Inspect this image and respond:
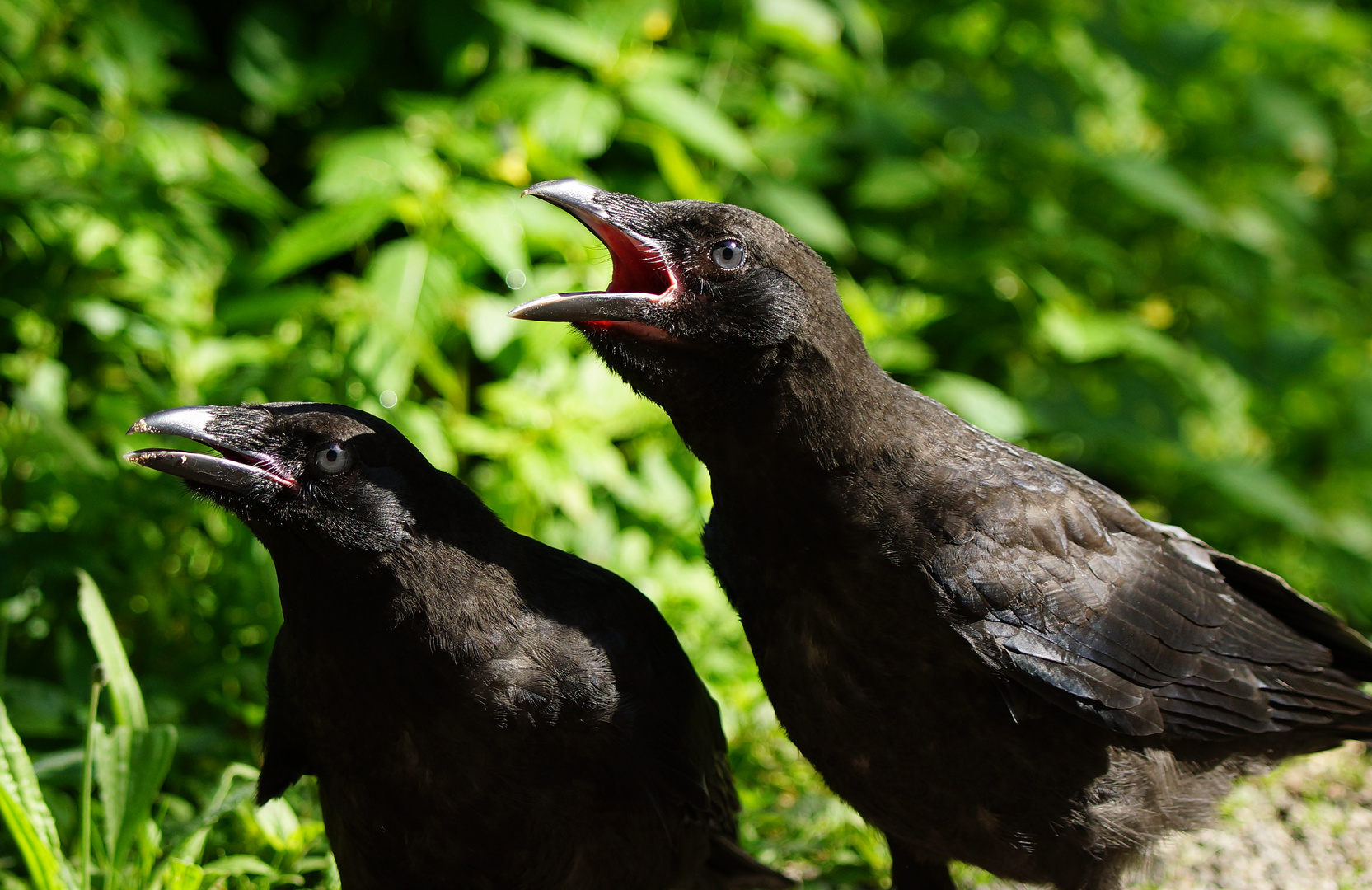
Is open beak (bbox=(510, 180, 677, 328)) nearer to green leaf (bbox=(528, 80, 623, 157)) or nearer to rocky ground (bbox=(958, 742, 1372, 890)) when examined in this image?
rocky ground (bbox=(958, 742, 1372, 890))

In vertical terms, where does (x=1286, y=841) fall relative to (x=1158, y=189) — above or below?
below

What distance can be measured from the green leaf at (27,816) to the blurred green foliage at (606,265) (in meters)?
0.50

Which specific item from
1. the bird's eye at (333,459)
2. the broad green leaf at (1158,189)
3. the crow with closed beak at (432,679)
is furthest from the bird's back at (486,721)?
the broad green leaf at (1158,189)

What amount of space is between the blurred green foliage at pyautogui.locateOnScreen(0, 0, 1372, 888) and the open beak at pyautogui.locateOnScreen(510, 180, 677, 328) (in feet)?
4.03

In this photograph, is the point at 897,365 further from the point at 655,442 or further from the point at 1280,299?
the point at 1280,299

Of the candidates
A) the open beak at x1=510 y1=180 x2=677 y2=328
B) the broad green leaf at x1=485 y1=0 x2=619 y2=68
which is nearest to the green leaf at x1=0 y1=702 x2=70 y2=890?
the open beak at x1=510 y1=180 x2=677 y2=328

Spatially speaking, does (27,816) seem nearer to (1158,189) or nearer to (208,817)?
(208,817)

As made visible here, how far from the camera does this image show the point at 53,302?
4.01 meters

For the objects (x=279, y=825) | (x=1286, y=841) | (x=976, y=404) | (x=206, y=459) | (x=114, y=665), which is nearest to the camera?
(x=206, y=459)

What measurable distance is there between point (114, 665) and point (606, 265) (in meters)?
2.35

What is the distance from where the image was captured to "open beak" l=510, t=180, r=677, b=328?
2.23 meters

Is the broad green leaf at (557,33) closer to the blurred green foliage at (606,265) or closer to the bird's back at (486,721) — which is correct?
the blurred green foliage at (606,265)

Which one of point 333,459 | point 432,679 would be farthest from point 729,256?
point 432,679

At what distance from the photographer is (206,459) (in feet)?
7.38
